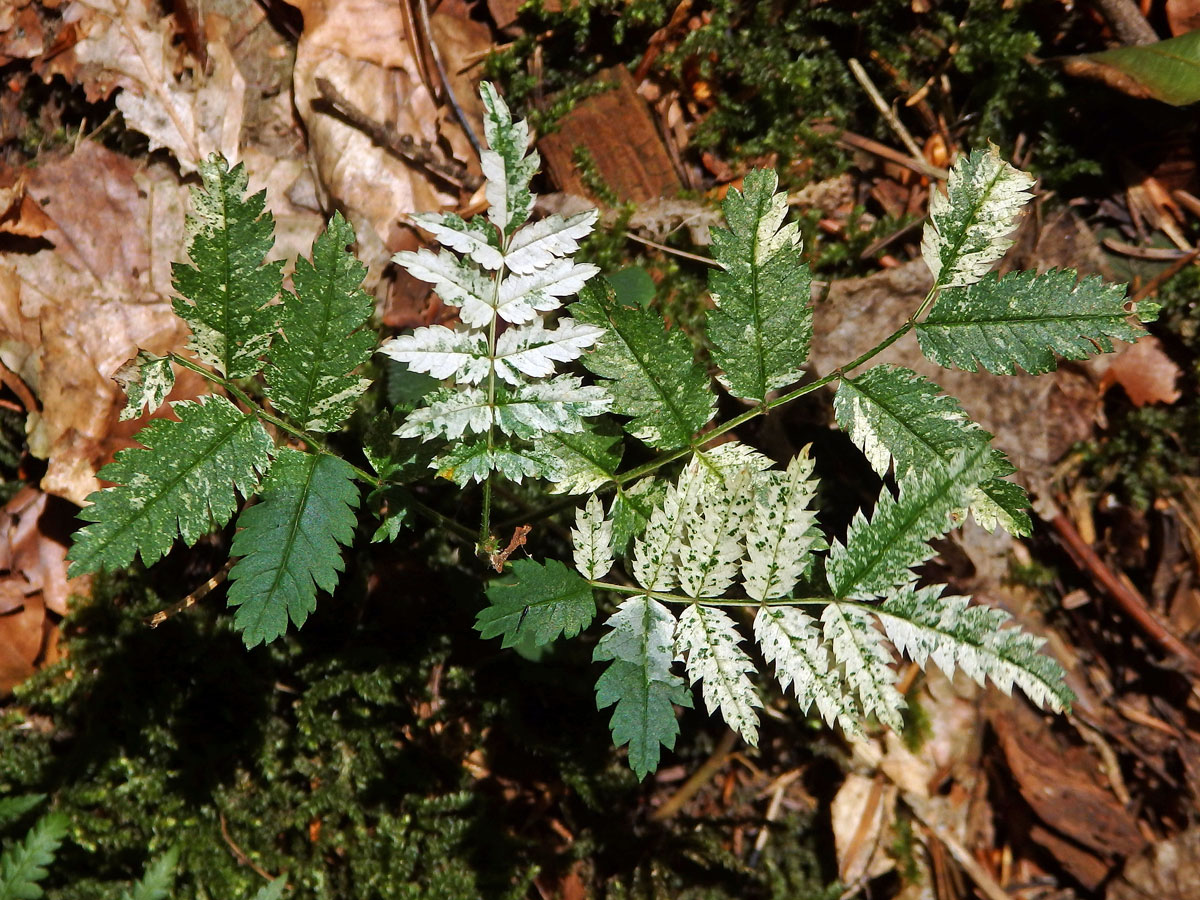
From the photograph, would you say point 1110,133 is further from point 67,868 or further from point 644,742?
point 67,868

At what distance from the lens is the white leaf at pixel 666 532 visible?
185 centimetres

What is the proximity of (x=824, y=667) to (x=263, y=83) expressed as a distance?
2.62 meters

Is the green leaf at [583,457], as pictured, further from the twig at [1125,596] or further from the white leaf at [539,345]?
the twig at [1125,596]

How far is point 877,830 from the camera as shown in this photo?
3025 millimetres

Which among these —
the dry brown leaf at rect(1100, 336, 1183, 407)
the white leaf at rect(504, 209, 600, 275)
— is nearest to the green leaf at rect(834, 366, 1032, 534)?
the white leaf at rect(504, 209, 600, 275)

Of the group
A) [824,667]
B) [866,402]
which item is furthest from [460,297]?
[824,667]

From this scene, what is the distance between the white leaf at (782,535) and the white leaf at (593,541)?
32 centimetres

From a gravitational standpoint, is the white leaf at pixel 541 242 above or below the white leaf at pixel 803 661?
above

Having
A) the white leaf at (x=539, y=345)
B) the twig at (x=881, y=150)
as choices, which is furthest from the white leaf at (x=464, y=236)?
the twig at (x=881, y=150)

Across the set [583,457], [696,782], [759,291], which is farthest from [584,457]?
[696,782]

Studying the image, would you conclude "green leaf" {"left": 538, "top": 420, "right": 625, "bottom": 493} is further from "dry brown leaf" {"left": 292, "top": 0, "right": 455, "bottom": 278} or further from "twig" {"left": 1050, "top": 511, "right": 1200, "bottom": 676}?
"twig" {"left": 1050, "top": 511, "right": 1200, "bottom": 676}

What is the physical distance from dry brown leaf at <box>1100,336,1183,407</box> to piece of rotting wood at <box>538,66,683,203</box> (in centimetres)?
169

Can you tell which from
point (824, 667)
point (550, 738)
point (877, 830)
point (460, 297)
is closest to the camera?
point (460, 297)

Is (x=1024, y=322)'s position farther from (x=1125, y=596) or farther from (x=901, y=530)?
(x=1125, y=596)
